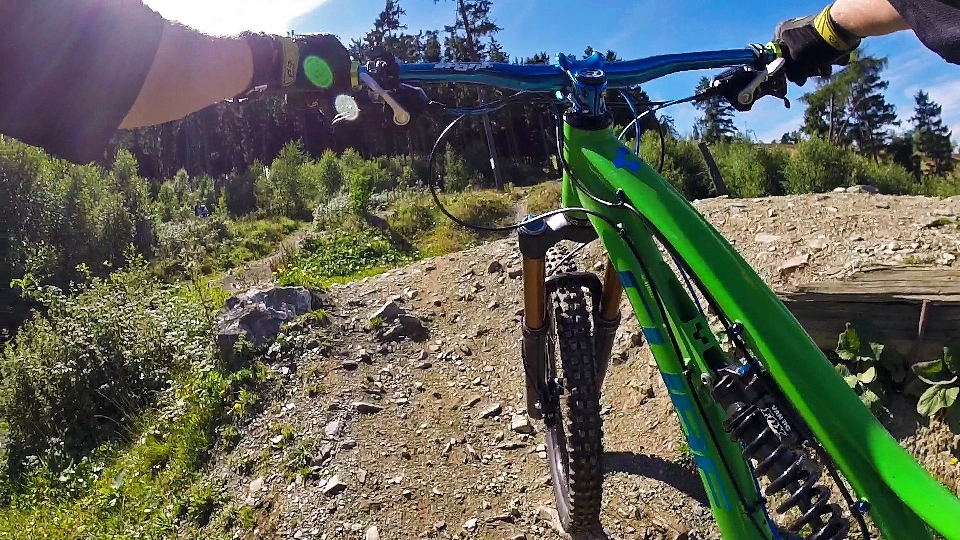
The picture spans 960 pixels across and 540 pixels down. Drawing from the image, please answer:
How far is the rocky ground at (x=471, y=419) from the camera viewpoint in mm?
3662

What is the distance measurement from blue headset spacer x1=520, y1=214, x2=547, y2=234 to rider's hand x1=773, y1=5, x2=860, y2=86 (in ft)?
3.64

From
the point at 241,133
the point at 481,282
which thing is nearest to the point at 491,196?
the point at 481,282

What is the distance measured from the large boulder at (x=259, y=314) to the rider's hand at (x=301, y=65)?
14.3ft

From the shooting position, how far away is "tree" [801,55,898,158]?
27.6m

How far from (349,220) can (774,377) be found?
12.3 meters

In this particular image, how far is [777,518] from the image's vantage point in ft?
10.9

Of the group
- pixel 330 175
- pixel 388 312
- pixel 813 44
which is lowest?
pixel 388 312

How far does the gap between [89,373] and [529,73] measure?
6.45 metres

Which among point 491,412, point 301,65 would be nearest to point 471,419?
point 491,412

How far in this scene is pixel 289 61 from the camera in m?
1.78

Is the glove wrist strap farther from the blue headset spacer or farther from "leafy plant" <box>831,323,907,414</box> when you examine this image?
"leafy plant" <box>831,323,907,414</box>

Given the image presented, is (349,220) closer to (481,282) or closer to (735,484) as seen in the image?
(481,282)

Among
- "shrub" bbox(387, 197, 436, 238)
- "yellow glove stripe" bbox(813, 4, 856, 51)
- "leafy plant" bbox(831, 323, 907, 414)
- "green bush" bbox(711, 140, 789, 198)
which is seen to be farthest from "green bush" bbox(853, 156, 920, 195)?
"yellow glove stripe" bbox(813, 4, 856, 51)

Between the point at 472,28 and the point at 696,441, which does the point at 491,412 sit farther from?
the point at 472,28
